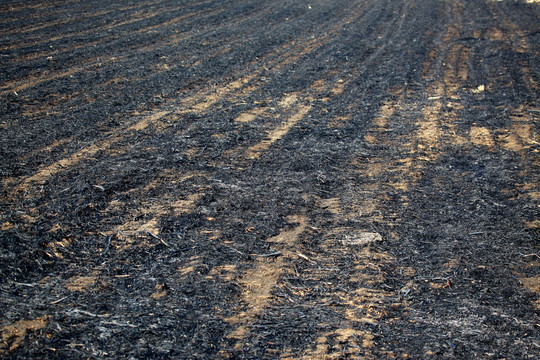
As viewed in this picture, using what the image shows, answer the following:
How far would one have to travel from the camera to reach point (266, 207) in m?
4.68

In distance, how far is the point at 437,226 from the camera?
4430 millimetres

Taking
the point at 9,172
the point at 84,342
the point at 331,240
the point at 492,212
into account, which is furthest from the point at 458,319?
the point at 9,172

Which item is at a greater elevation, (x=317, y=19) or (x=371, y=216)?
(x=317, y=19)

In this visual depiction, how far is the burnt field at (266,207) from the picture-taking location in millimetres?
3133

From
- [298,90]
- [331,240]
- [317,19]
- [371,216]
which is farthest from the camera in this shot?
[317,19]

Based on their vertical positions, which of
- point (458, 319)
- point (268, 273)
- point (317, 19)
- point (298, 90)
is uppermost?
point (317, 19)

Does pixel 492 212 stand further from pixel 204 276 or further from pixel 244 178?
pixel 204 276

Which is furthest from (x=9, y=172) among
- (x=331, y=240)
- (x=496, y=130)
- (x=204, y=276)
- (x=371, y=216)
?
(x=496, y=130)

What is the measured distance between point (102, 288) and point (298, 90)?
19.2 ft

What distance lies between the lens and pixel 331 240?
419 centimetres

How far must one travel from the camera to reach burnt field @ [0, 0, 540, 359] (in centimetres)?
313

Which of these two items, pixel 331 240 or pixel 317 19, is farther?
pixel 317 19

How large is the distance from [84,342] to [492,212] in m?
3.97

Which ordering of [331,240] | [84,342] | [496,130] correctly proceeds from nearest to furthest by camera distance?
[84,342], [331,240], [496,130]
